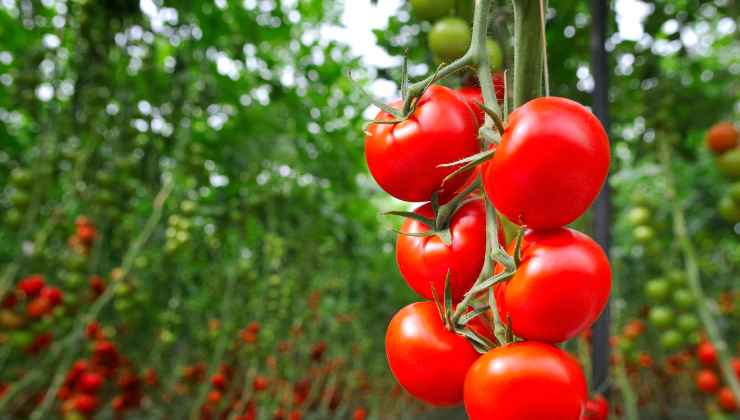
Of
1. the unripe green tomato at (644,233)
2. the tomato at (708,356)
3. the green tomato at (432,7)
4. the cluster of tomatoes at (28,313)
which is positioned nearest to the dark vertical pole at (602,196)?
the green tomato at (432,7)

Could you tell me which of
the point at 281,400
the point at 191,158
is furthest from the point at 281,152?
the point at 281,400

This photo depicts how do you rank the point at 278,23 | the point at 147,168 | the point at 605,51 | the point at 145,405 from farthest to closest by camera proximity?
1. the point at 145,405
2. the point at 278,23
3. the point at 147,168
4. the point at 605,51

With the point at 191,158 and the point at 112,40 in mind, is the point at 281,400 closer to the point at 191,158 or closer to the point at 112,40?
the point at 191,158

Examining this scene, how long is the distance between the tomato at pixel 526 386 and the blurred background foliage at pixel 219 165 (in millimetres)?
A: 877

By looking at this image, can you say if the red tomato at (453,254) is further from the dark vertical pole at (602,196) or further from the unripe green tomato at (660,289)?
the unripe green tomato at (660,289)

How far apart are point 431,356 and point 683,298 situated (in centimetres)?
141

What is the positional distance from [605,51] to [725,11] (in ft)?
2.16

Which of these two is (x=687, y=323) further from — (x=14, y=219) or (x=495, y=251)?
(x=14, y=219)

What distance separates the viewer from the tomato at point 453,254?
40cm

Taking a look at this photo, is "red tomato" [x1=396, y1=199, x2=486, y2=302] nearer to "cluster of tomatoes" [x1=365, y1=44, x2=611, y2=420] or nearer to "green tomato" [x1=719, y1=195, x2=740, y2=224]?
"cluster of tomatoes" [x1=365, y1=44, x2=611, y2=420]

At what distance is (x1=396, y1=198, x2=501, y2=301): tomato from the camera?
399 millimetres

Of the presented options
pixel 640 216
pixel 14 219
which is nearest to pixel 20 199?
pixel 14 219

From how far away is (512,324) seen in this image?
351 mm

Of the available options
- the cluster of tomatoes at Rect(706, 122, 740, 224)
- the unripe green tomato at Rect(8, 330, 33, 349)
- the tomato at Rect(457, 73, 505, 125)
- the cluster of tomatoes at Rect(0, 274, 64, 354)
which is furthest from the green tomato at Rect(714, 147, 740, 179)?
the unripe green tomato at Rect(8, 330, 33, 349)
